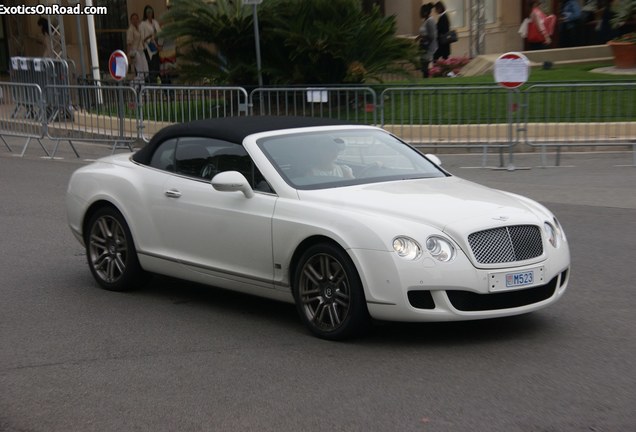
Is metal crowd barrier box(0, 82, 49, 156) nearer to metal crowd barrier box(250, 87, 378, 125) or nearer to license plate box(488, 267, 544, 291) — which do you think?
metal crowd barrier box(250, 87, 378, 125)

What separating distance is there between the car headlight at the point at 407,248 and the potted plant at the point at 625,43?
17055mm

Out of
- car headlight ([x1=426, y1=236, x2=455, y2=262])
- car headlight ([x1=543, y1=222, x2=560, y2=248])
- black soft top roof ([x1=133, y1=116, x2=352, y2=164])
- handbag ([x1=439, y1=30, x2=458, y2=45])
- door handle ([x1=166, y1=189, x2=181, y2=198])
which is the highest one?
black soft top roof ([x1=133, y1=116, x2=352, y2=164])

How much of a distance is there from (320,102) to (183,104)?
94.7 inches

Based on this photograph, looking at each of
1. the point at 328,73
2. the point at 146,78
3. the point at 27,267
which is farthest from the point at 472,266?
the point at 146,78

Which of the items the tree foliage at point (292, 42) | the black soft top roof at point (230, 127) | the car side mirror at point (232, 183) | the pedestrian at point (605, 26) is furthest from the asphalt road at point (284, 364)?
the pedestrian at point (605, 26)

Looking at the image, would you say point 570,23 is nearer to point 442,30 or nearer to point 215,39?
point 442,30

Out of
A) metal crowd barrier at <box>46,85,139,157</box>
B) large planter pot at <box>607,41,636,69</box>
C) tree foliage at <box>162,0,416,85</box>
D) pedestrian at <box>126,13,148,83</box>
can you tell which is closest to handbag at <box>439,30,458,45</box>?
large planter pot at <box>607,41,636,69</box>

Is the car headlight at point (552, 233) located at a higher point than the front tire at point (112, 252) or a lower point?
higher

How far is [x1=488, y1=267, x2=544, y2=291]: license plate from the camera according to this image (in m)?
6.34

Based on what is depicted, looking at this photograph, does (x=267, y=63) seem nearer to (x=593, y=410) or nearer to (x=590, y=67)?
(x=590, y=67)

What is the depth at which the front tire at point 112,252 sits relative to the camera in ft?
A: 27.0

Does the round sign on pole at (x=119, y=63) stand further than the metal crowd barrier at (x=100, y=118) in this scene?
Yes

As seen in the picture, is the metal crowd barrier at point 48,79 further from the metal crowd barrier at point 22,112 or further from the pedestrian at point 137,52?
the pedestrian at point 137,52

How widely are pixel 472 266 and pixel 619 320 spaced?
1.44 m
